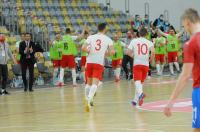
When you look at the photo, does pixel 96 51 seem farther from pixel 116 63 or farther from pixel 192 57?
pixel 116 63

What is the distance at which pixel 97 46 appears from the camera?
49.3 feet

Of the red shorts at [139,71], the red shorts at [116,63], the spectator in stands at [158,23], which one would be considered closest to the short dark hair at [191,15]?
the red shorts at [139,71]

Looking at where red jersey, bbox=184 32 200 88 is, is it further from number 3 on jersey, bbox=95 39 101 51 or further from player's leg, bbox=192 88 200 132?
number 3 on jersey, bbox=95 39 101 51

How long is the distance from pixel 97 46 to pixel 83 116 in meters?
2.47

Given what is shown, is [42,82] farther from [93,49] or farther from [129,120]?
A: [129,120]

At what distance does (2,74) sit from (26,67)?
50.2 inches

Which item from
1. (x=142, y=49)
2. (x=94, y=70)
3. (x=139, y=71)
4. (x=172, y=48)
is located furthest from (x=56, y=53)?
(x=139, y=71)

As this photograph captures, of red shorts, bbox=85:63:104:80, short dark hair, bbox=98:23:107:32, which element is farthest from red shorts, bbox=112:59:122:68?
short dark hair, bbox=98:23:107:32

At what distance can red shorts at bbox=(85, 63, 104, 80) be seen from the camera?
14922mm

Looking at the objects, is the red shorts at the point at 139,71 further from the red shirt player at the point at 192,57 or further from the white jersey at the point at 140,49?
the red shirt player at the point at 192,57

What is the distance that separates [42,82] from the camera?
86.6 feet

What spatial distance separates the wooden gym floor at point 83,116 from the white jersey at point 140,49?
1154 millimetres

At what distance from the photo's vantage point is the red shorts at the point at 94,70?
14.9 meters

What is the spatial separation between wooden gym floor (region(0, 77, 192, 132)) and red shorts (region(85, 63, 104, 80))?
0.79 meters
